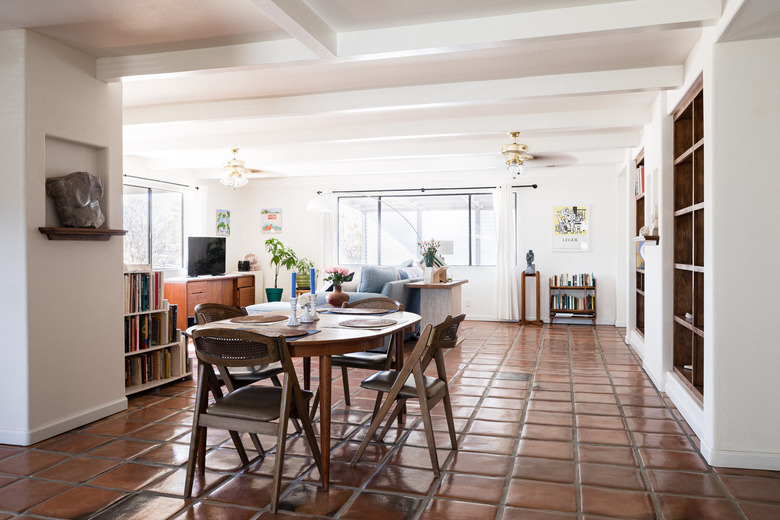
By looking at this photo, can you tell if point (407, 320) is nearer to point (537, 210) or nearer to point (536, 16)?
point (536, 16)

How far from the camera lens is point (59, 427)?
3566 mm

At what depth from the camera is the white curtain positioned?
8.99 m

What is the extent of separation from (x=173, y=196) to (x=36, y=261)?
556cm

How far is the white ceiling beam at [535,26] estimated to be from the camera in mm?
2975

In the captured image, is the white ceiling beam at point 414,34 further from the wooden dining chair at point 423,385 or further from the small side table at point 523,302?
the small side table at point 523,302

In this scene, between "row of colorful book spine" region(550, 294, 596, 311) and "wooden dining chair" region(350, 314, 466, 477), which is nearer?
"wooden dining chair" region(350, 314, 466, 477)

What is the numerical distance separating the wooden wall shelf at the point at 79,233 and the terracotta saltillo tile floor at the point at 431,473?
124cm

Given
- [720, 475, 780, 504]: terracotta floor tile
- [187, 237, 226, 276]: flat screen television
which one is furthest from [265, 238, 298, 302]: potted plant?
[720, 475, 780, 504]: terracotta floor tile

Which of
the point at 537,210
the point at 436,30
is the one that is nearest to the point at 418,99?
the point at 436,30

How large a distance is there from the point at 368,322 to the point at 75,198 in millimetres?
2034

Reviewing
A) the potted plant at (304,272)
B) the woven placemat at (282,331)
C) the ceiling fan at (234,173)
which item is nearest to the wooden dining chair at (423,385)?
the woven placemat at (282,331)

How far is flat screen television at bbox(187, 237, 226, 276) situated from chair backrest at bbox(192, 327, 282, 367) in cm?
623

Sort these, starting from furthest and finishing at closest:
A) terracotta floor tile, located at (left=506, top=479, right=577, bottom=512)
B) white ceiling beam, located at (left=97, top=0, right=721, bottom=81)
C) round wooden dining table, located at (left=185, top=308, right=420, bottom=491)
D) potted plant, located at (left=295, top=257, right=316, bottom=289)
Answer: potted plant, located at (left=295, top=257, right=316, bottom=289), white ceiling beam, located at (left=97, top=0, right=721, bottom=81), round wooden dining table, located at (left=185, top=308, right=420, bottom=491), terracotta floor tile, located at (left=506, top=479, right=577, bottom=512)

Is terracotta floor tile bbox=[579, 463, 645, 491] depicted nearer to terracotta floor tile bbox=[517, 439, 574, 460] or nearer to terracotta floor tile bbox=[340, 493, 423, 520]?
terracotta floor tile bbox=[517, 439, 574, 460]
